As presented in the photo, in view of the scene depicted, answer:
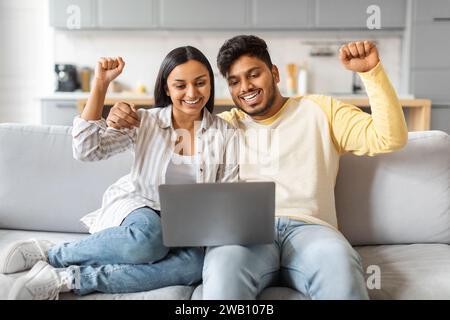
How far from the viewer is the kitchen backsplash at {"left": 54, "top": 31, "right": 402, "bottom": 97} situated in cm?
449

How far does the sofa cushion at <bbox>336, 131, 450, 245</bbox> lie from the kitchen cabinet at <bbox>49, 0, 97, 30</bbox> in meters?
3.23

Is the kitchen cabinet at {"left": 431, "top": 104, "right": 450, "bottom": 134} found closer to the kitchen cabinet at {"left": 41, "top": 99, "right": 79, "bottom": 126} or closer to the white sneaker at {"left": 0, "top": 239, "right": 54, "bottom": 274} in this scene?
the kitchen cabinet at {"left": 41, "top": 99, "right": 79, "bottom": 126}

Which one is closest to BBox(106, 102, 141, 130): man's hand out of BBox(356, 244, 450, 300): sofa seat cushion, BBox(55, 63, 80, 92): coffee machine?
BBox(356, 244, 450, 300): sofa seat cushion

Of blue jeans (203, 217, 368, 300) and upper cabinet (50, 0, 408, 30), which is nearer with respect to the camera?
blue jeans (203, 217, 368, 300)

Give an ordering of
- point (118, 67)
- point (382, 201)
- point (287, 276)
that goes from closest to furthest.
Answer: point (287, 276)
point (118, 67)
point (382, 201)

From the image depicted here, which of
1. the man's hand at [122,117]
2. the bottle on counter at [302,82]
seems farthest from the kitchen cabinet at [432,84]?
the man's hand at [122,117]

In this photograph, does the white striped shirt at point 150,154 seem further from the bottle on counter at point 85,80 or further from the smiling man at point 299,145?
the bottle on counter at point 85,80

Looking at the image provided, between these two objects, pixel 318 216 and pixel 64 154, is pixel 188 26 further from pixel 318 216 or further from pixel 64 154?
pixel 318 216

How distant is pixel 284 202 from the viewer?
5.13ft

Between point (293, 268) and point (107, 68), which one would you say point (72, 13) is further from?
point (293, 268)

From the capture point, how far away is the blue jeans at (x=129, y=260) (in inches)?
53.2

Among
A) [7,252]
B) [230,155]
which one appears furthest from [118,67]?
[7,252]

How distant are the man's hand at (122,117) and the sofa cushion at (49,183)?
29cm

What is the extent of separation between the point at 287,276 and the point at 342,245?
0.18 m
